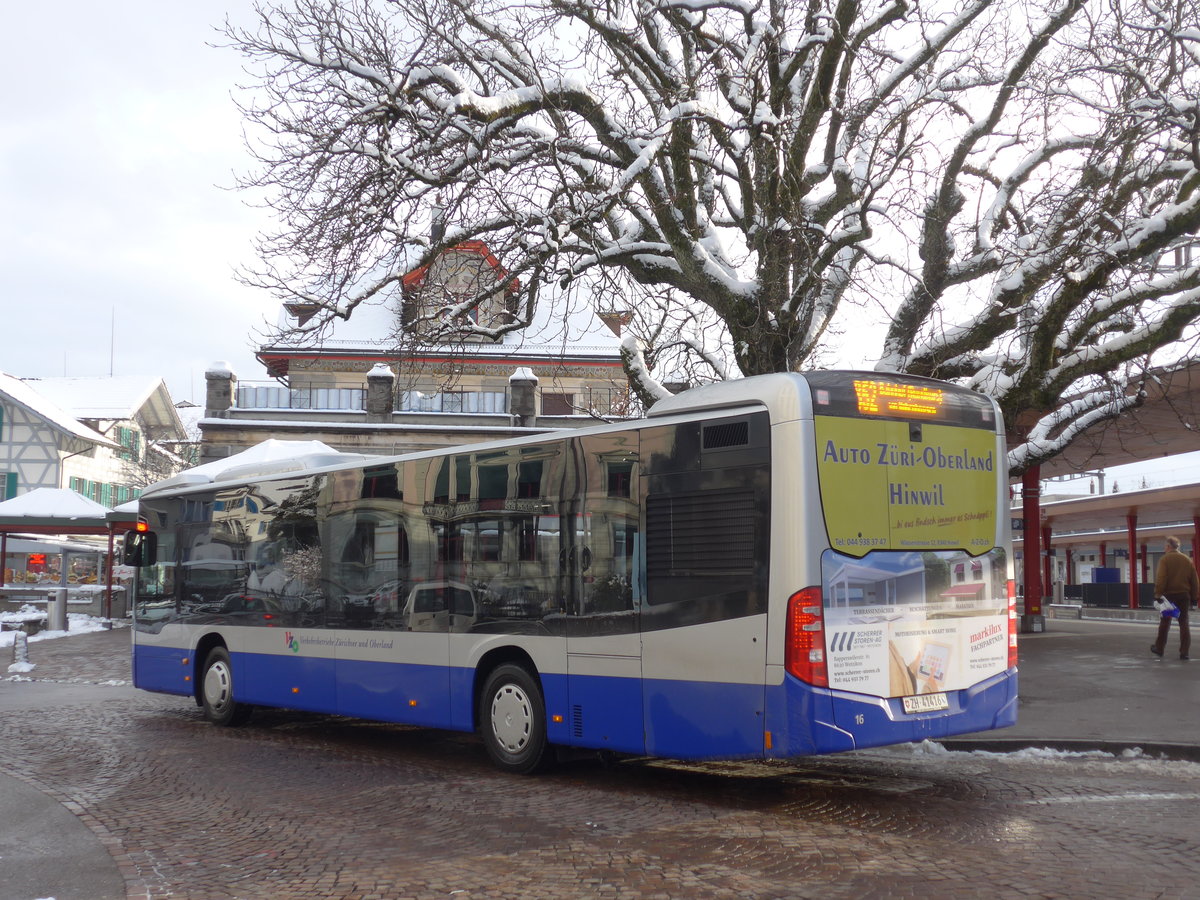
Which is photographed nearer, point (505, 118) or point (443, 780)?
point (443, 780)

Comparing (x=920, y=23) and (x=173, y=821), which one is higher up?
(x=920, y=23)

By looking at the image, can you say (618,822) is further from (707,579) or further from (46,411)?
(46,411)

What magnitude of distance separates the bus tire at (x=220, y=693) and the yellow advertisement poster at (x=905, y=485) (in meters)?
8.71

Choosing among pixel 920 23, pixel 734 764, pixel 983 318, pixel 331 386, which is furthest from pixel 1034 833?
pixel 331 386

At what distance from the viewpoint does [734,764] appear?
10633mm

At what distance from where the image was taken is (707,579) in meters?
8.55

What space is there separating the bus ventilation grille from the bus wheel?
2.79 meters

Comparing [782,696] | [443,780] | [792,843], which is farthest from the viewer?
[443,780]

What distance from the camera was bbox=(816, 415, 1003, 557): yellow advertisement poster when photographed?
823 centimetres

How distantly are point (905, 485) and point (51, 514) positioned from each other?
3356 cm

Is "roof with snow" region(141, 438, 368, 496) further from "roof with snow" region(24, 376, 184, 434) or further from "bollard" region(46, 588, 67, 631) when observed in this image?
"roof with snow" region(24, 376, 184, 434)

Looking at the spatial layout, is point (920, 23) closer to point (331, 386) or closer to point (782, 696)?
point (782, 696)

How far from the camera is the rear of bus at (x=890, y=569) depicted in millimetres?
7957

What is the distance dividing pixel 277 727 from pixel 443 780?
5049 millimetres
